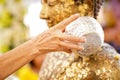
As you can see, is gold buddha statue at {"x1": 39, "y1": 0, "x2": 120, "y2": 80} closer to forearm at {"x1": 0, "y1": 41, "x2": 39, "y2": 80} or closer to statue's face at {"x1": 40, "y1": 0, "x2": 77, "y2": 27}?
statue's face at {"x1": 40, "y1": 0, "x2": 77, "y2": 27}

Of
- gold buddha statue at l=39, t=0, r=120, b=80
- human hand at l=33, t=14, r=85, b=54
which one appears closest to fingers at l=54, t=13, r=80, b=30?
human hand at l=33, t=14, r=85, b=54

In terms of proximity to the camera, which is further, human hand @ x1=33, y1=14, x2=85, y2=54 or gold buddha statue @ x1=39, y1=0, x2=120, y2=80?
gold buddha statue @ x1=39, y1=0, x2=120, y2=80

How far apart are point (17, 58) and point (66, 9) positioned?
0.80 ft

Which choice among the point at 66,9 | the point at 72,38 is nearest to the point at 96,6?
the point at 66,9

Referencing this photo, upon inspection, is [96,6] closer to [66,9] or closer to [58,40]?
[66,9]

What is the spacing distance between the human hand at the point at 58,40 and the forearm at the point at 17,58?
0.03 meters

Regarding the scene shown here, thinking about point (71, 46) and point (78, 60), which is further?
point (78, 60)

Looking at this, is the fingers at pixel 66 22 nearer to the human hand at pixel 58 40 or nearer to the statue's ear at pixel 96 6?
the human hand at pixel 58 40

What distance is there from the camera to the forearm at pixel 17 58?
5.60ft

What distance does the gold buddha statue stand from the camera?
69.2 inches

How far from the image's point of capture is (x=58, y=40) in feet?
5.43

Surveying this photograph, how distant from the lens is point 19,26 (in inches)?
158

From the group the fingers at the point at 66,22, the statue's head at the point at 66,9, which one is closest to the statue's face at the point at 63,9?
the statue's head at the point at 66,9

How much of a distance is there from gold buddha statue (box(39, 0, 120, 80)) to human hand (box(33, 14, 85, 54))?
9cm
